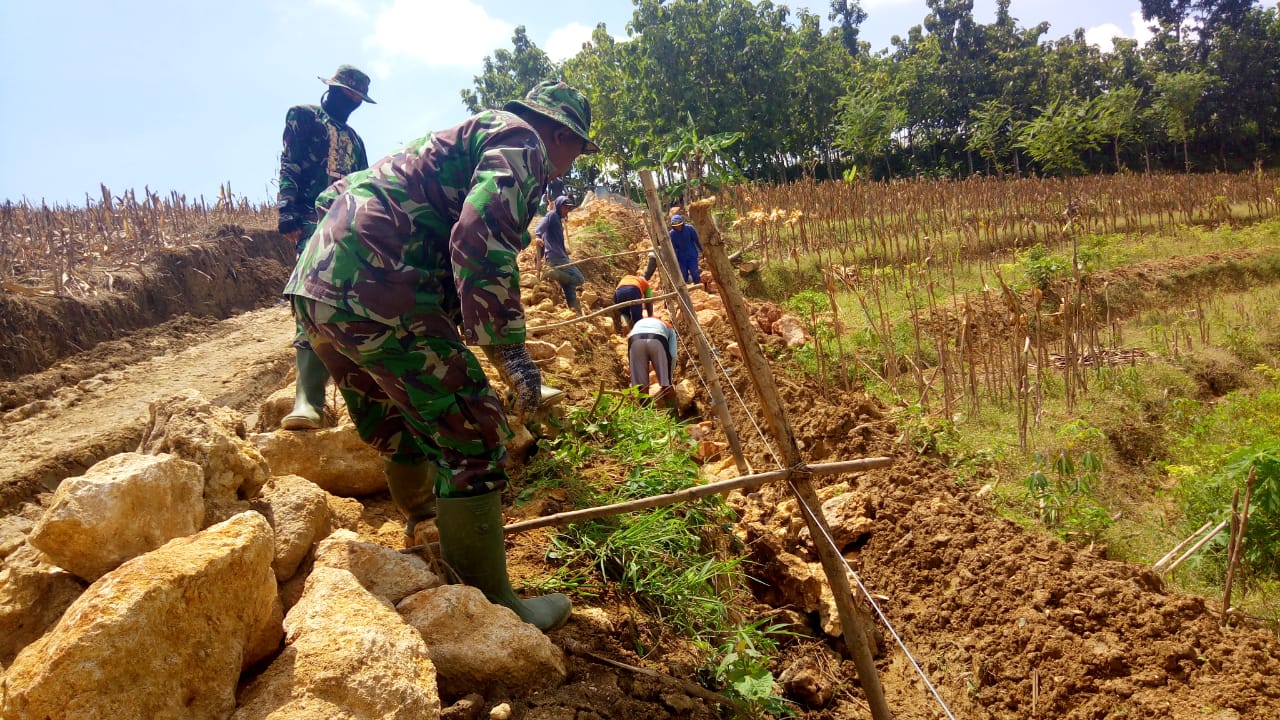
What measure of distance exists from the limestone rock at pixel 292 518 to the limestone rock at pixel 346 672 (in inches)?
16.2

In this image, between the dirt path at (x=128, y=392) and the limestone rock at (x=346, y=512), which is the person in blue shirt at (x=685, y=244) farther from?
the limestone rock at (x=346, y=512)

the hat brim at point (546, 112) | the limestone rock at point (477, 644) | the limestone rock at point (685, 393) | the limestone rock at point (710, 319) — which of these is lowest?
the limestone rock at point (685, 393)

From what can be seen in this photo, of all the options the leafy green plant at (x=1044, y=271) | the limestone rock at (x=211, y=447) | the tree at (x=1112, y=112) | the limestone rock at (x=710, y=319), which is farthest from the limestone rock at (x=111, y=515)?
the tree at (x=1112, y=112)

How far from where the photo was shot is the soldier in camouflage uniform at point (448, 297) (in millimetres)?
2021

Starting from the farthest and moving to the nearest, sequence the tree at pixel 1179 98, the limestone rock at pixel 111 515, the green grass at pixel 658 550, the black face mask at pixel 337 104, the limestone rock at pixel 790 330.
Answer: the tree at pixel 1179 98
the limestone rock at pixel 790 330
the black face mask at pixel 337 104
the green grass at pixel 658 550
the limestone rock at pixel 111 515

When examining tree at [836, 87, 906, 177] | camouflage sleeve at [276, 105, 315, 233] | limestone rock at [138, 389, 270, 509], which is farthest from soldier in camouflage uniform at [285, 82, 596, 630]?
tree at [836, 87, 906, 177]

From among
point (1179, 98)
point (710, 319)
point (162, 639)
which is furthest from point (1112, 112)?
point (162, 639)

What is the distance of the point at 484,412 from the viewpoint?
214cm

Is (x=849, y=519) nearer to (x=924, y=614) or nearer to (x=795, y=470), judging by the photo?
(x=924, y=614)

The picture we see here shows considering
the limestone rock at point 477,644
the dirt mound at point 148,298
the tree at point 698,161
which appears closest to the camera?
the limestone rock at point 477,644

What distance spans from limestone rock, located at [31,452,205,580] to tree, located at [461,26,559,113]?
34817 millimetres

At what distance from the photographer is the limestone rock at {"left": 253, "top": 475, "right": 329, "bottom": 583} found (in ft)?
6.96

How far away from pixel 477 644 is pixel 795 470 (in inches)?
45.9

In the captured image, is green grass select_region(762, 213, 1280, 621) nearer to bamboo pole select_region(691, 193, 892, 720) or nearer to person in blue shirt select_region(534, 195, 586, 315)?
bamboo pole select_region(691, 193, 892, 720)
